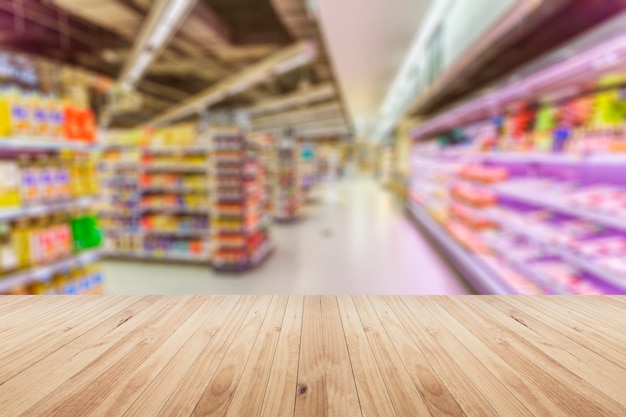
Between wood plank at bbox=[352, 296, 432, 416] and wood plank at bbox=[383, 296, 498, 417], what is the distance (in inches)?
4.3

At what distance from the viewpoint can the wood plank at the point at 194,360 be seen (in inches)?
46.3

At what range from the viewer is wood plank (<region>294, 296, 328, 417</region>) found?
1.14 metres

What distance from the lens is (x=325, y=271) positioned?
603 cm

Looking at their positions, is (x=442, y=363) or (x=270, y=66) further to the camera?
(x=270, y=66)

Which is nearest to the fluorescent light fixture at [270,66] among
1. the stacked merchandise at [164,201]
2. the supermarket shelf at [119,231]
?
the stacked merchandise at [164,201]

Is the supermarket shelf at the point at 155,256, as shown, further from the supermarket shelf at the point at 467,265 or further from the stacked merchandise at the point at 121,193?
the supermarket shelf at the point at 467,265

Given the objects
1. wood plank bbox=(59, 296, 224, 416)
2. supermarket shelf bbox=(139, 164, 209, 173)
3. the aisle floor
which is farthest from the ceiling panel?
wood plank bbox=(59, 296, 224, 416)

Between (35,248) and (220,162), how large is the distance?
339 centimetres

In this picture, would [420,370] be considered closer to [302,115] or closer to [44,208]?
[44,208]

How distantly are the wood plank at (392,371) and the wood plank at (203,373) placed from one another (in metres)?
0.49

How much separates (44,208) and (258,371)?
260 cm

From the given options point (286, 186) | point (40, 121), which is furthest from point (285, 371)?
point (286, 186)

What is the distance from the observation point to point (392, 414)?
111 cm

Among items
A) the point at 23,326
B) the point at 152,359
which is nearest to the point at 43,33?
the point at 23,326
